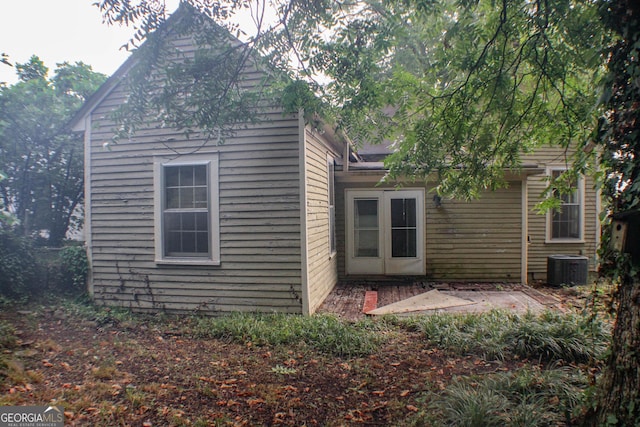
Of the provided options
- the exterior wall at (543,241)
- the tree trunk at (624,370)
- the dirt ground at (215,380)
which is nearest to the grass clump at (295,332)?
the dirt ground at (215,380)

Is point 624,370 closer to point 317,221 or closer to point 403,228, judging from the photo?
point 317,221

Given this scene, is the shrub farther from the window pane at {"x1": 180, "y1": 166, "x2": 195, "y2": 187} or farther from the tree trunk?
the tree trunk

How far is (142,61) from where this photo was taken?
4.05 metres

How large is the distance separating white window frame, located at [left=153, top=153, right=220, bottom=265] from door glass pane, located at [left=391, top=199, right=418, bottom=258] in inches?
183

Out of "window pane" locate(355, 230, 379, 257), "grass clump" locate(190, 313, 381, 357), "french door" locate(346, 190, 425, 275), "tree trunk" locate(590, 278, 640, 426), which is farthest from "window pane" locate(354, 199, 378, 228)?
"tree trunk" locate(590, 278, 640, 426)

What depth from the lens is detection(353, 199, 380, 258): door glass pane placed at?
9539 millimetres

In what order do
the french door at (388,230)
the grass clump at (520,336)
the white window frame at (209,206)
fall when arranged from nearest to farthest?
the grass clump at (520,336) < the white window frame at (209,206) < the french door at (388,230)

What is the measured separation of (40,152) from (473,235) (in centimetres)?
1065

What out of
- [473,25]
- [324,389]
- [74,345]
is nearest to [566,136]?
[473,25]

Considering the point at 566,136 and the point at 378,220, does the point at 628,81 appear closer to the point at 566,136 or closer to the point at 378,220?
the point at 566,136

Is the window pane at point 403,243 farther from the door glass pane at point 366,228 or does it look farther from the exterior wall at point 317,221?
the exterior wall at point 317,221

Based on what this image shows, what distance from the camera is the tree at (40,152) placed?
28.8 feet

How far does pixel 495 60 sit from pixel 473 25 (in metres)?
0.45

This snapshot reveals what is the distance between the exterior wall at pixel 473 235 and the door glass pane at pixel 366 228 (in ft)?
1.11
